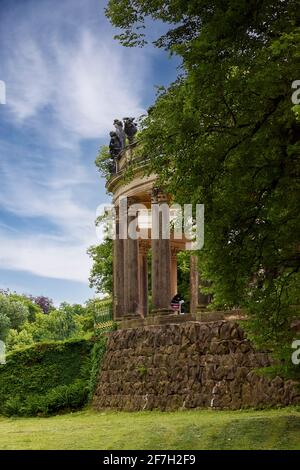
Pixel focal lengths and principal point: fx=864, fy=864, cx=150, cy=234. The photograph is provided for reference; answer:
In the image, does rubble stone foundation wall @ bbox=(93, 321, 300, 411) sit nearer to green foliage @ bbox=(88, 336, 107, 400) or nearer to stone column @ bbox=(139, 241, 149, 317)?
green foliage @ bbox=(88, 336, 107, 400)

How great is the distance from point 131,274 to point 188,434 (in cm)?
1878

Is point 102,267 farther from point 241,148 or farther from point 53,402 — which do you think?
point 241,148

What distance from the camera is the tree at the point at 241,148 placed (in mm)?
18984

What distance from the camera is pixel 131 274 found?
130 feet

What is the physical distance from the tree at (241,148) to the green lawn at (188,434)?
2134 millimetres

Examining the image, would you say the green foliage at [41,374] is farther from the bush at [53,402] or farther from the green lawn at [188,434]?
the green lawn at [188,434]

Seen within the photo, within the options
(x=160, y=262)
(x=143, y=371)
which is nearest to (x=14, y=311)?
(x=160, y=262)

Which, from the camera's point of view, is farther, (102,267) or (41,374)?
(102,267)

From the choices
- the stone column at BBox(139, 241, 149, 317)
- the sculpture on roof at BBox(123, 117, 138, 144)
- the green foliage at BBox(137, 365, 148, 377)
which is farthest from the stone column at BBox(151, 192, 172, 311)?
the stone column at BBox(139, 241, 149, 317)

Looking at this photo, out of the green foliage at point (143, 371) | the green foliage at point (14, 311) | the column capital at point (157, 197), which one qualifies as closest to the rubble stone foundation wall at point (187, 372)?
the green foliage at point (143, 371)

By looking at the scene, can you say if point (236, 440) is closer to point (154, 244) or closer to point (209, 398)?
point (209, 398)

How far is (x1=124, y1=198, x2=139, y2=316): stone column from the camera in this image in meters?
39.3

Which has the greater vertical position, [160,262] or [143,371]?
[160,262]

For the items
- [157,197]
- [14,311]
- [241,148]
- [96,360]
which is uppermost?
[157,197]
